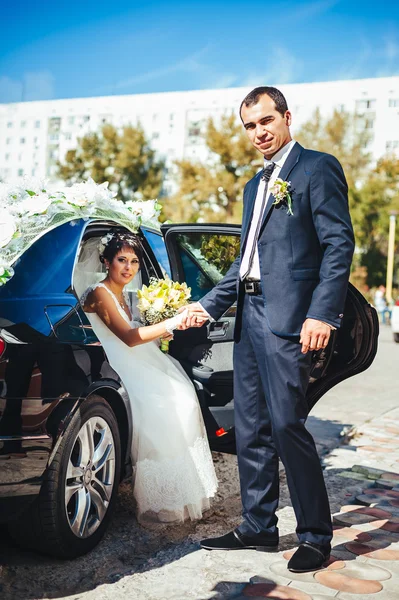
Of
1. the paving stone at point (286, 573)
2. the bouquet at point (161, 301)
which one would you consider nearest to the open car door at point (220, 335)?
the bouquet at point (161, 301)

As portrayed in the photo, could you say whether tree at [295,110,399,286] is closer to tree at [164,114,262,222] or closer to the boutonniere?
tree at [164,114,262,222]

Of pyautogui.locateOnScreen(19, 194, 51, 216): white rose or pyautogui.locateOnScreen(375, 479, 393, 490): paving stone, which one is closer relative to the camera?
pyautogui.locateOnScreen(19, 194, 51, 216): white rose

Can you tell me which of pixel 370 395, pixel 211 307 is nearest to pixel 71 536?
pixel 211 307

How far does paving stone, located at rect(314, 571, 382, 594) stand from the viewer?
290 centimetres

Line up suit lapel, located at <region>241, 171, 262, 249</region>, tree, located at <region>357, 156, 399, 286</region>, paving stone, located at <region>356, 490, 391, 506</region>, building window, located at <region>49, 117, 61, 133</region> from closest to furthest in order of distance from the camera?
suit lapel, located at <region>241, 171, 262, 249</region> < paving stone, located at <region>356, 490, 391, 506</region> < tree, located at <region>357, 156, 399, 286</region> < building window, located at <region>49, 117, 61, 133</region>

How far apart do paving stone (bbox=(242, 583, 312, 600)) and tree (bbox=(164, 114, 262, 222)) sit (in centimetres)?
4097

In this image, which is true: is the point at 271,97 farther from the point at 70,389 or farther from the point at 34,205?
the point at 70,389

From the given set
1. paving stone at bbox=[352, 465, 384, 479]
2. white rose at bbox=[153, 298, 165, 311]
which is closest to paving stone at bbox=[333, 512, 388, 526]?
paving stone at bbox=[352, 465, 384, 479]

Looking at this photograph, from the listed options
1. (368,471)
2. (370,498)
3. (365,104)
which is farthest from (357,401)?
(365,104)

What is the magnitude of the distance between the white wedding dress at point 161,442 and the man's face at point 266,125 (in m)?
1.15

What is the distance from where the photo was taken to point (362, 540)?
3.53 m

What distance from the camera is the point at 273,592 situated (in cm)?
284

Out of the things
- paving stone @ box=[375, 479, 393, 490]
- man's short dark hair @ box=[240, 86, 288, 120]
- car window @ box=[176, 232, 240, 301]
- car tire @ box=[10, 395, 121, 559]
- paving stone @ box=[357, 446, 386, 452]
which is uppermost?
man's short dark hair @ box=[240, 86, 288, 120]

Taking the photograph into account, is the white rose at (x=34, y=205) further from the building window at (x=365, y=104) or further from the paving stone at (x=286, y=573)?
the building window at (x=365, y=104)
